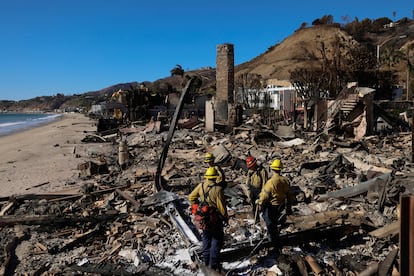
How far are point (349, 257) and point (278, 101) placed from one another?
1341 inches

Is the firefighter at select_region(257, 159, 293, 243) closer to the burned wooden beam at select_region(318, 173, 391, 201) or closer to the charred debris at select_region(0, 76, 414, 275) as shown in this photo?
the charred debris at select_region(0, 76, 414, 275)

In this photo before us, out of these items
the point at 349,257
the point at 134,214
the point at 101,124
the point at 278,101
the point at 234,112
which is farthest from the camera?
the point at 278,101

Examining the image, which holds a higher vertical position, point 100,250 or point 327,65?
point 327,65

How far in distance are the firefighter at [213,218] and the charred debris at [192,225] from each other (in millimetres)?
219

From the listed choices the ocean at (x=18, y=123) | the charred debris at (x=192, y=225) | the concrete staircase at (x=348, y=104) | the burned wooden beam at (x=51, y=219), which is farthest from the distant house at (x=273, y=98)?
the ocean at (x=18, y=123)

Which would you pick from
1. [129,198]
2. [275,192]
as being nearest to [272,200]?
[275,192]

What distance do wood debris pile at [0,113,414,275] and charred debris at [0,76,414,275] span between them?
0.02 m

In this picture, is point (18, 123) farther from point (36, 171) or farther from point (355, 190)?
point (355, 190)

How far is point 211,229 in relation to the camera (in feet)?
16.5

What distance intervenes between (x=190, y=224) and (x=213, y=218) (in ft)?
8.16

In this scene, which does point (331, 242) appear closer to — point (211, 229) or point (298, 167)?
point (211, 229)

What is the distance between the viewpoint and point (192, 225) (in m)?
7.26

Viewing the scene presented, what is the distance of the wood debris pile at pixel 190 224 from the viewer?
548 cm

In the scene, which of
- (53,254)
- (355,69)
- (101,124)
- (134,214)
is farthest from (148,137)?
(355,69)
